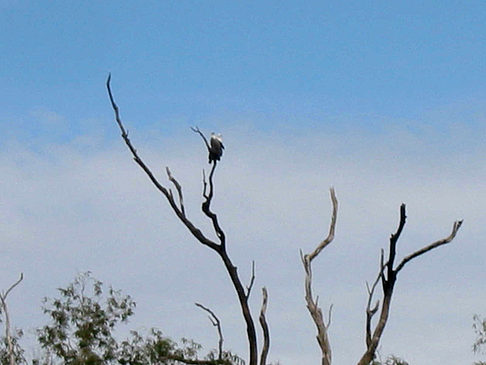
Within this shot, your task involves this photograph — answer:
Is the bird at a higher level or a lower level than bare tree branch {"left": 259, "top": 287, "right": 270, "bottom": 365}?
higher

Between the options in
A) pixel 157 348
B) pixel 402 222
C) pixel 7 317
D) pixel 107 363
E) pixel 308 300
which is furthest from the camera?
pixel 7 317

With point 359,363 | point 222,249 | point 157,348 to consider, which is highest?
point 157,348

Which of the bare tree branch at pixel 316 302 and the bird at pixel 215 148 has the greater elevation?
the bird at pixel 215 148

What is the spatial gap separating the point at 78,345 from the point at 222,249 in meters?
12.4

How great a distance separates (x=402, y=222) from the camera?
32.4 ft

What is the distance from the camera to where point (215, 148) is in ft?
39.6

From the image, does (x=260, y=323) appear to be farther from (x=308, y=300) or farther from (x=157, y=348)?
(x=157, y=348)

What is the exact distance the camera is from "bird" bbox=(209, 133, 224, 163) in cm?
1177

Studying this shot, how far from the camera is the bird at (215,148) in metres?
11.8

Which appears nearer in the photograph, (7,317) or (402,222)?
(402,222)

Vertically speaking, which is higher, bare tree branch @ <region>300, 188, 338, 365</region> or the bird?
the bird

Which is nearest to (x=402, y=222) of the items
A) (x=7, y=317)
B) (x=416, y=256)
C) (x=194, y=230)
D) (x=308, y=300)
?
(x=416, y=256)

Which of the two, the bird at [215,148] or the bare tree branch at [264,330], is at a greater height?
the bird at [215,148]

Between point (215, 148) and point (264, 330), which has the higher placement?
point (215, 148)
